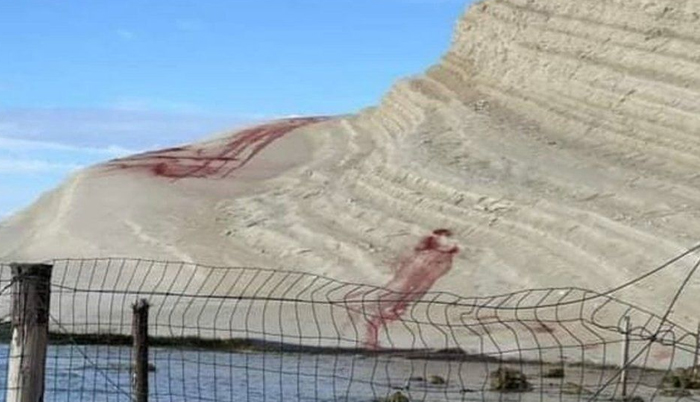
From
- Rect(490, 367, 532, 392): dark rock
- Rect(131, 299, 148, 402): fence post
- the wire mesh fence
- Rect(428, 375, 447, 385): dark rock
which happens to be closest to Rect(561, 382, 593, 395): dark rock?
the wire mesh fence

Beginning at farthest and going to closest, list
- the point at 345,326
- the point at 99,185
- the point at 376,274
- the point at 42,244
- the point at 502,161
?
the point at 99,185
the point at 42,244
the point at 502,161
the point at 376,274
the point at 345,326

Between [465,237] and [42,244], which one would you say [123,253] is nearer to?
[42,244]

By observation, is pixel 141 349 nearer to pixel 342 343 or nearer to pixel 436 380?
pixel 436 380

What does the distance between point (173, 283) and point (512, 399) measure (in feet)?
48.5

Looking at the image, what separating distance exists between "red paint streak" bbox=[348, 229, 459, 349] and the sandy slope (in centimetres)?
25

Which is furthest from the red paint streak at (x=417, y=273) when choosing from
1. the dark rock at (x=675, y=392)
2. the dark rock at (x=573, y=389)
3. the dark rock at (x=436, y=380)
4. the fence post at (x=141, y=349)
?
the fence post at (x=141, y=349)

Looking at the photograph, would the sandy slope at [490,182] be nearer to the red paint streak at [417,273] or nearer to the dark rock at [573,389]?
the red paint streak at [417,273]

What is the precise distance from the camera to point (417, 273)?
34875 mm

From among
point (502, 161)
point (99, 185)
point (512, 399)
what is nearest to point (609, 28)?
point (502, 161)

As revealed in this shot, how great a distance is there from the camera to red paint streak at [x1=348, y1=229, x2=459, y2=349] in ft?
103

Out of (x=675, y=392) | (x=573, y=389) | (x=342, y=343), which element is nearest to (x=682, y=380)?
(x=675, y=392)

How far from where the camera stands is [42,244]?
40.8 m

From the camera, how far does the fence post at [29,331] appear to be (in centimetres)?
989

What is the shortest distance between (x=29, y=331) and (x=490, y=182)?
27442 mm
